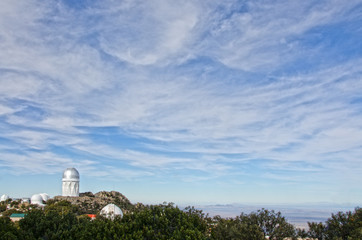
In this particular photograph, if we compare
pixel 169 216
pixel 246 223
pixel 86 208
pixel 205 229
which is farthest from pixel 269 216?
pixel 86 208

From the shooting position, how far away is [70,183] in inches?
4355

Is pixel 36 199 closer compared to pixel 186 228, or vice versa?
pixel 186 228

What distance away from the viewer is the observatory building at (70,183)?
110 meters

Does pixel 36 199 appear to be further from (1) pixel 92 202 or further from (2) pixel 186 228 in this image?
(2) pixel 186 228

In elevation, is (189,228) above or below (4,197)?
below

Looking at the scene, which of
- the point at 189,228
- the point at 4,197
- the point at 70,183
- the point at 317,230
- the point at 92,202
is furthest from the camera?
the point at 4,197

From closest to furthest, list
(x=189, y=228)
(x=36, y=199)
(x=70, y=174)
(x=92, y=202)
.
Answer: (x=189, y=228) < (x=92, y=202) < (x=36, y=199) < (x=70, y=174)

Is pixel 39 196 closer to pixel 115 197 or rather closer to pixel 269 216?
pixel 115 197

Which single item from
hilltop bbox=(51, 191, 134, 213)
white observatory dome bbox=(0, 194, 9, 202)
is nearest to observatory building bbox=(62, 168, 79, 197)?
hilltop bbox=(51, 191, 134, 213)

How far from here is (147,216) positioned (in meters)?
34.1

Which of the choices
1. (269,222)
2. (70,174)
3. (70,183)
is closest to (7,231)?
(269,222)

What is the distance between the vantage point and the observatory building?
110500 millimetres

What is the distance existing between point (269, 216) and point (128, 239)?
15.6 metres

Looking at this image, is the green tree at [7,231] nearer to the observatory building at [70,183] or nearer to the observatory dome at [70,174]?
the observatory building at [70,183]
